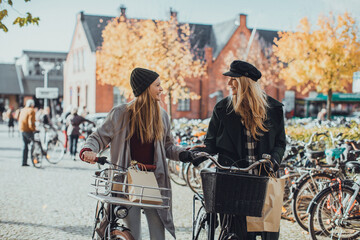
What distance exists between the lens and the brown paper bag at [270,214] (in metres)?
3.31

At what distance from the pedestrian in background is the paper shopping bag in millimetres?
572

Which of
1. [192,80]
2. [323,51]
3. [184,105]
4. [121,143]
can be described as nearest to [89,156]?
[121,143]

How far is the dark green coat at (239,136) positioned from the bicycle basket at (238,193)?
1.25 feet

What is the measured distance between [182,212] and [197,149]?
149 inches

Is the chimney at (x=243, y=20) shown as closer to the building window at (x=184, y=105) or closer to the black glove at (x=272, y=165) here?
the building window at (x=184, y=105)

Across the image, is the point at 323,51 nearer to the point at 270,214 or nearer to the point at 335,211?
the point at 335,211

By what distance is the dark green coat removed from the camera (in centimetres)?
356

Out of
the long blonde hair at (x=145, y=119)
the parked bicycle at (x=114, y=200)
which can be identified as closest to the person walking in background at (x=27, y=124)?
the parked bicycle at (x=114, y=200)

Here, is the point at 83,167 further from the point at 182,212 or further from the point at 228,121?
the point at 228,121

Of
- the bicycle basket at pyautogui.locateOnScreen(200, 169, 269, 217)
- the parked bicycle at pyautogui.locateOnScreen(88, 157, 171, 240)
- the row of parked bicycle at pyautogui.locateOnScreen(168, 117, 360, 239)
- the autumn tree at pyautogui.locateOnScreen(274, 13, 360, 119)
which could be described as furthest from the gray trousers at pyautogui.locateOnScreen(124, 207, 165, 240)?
the autumn tree at pyautogui.locateOnScreen(274, 13, 360, 119)

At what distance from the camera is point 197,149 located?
12.5ft

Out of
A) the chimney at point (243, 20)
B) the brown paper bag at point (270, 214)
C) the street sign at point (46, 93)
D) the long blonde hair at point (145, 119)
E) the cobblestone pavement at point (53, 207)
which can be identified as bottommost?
the cobblestone pavement at point (53, 207)

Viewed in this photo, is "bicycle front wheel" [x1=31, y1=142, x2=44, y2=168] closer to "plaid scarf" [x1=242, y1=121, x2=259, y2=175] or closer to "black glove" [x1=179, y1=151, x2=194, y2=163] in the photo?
"black glove" [x1=179, y1=151, x2=194, y2=163]

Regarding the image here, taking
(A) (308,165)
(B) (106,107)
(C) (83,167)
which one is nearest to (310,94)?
(B) (106,107)
